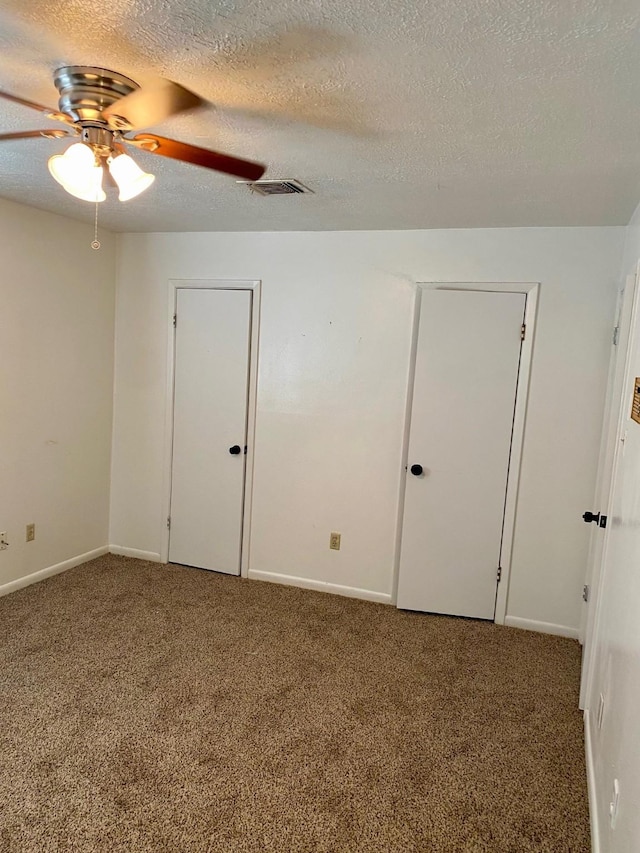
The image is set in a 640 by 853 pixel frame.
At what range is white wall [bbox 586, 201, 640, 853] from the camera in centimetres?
148

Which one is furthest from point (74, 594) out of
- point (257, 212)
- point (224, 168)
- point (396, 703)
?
point (224, 168)

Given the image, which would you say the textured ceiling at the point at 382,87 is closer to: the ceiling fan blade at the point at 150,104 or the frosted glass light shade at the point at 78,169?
the ceiling fan blade at the point at 150,104

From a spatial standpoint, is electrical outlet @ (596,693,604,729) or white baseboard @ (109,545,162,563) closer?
electrical outlet @ (596,693,604,729)

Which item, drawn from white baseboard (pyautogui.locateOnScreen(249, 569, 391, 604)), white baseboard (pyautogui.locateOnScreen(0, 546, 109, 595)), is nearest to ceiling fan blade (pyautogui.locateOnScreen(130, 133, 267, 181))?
white baseboard (pyautogui.locateOnScreen(249, 569, 391, 604))

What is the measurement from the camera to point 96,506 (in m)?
4.24

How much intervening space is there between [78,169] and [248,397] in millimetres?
2378

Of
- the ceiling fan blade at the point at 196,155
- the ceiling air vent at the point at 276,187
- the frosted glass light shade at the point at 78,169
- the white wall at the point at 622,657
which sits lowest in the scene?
the white wall at the point at 622,657

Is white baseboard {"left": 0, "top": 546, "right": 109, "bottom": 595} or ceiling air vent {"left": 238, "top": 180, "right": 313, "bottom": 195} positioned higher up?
ceiling air vent {"left": 238, "top": 180, "right": 313, "bottom": 195}

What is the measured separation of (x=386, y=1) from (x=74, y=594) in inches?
140

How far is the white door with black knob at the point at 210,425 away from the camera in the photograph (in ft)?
12.9

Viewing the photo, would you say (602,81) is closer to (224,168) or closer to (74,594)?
(224,168)

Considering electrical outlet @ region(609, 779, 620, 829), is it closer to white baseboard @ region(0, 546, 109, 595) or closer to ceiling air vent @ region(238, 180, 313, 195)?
ceiling air vent @ region(238, 180, 313, 195)

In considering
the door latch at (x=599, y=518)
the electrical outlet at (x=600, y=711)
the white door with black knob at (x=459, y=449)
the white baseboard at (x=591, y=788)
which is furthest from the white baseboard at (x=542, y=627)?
the electrical outlet at (x=600, y=711)

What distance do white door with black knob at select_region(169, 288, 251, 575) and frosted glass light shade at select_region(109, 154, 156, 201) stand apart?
216cm
